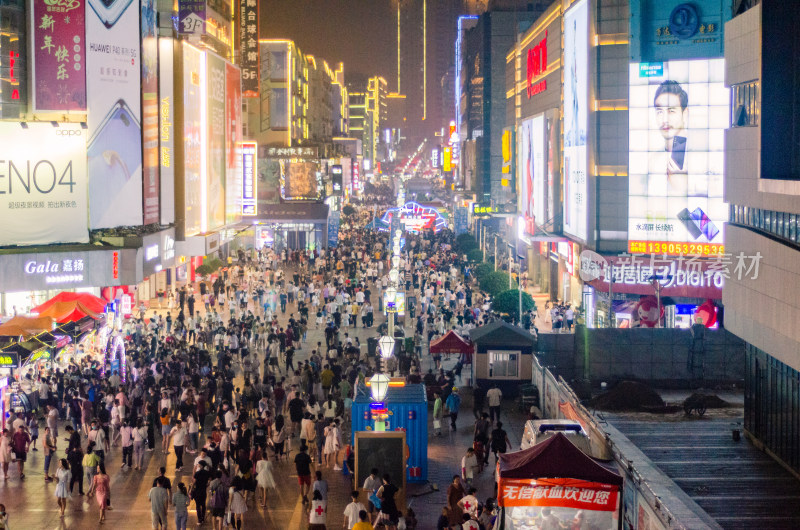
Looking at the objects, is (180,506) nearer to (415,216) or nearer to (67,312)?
(67,312)

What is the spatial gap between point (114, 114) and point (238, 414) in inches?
Answer: 361

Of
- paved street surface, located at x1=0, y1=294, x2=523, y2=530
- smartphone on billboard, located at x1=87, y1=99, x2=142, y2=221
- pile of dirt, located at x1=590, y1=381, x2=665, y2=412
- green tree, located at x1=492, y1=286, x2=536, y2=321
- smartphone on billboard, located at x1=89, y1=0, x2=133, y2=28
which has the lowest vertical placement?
paved street surface, located at x1=0, y1=294, x2=523, y2=530

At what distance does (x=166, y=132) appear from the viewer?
1329 inches

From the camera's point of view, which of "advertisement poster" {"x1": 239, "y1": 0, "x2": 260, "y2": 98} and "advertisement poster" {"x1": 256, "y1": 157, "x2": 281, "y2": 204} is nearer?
"advertisement poster" {"x1": 239, "y1": 0, "x2": 260, "y2": 98}

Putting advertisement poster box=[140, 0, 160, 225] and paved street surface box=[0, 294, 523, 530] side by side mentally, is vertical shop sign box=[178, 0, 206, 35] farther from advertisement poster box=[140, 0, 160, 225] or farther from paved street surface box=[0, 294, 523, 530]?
paved street surface box=[0, 294, 523, 530]

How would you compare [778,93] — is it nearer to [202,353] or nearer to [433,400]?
[433,400]

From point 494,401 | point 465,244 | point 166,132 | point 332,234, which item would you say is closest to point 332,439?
point 494,401

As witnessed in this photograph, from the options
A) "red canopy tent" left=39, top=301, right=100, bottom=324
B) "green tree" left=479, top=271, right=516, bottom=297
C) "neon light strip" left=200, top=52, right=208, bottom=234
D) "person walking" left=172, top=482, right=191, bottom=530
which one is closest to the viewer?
"person walking" left=172, top=482, right=191, bottom=530

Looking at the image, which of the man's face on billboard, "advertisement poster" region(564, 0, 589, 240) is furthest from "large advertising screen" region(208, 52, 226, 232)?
the man's face on billboard

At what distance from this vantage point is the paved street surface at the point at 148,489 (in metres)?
17.2

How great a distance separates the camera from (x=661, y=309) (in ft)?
120

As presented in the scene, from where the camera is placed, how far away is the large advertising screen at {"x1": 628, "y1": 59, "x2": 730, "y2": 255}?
3922 centimetres

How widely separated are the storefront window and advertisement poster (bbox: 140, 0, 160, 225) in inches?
415

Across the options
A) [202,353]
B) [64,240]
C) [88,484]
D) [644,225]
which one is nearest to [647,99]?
[644,225]
